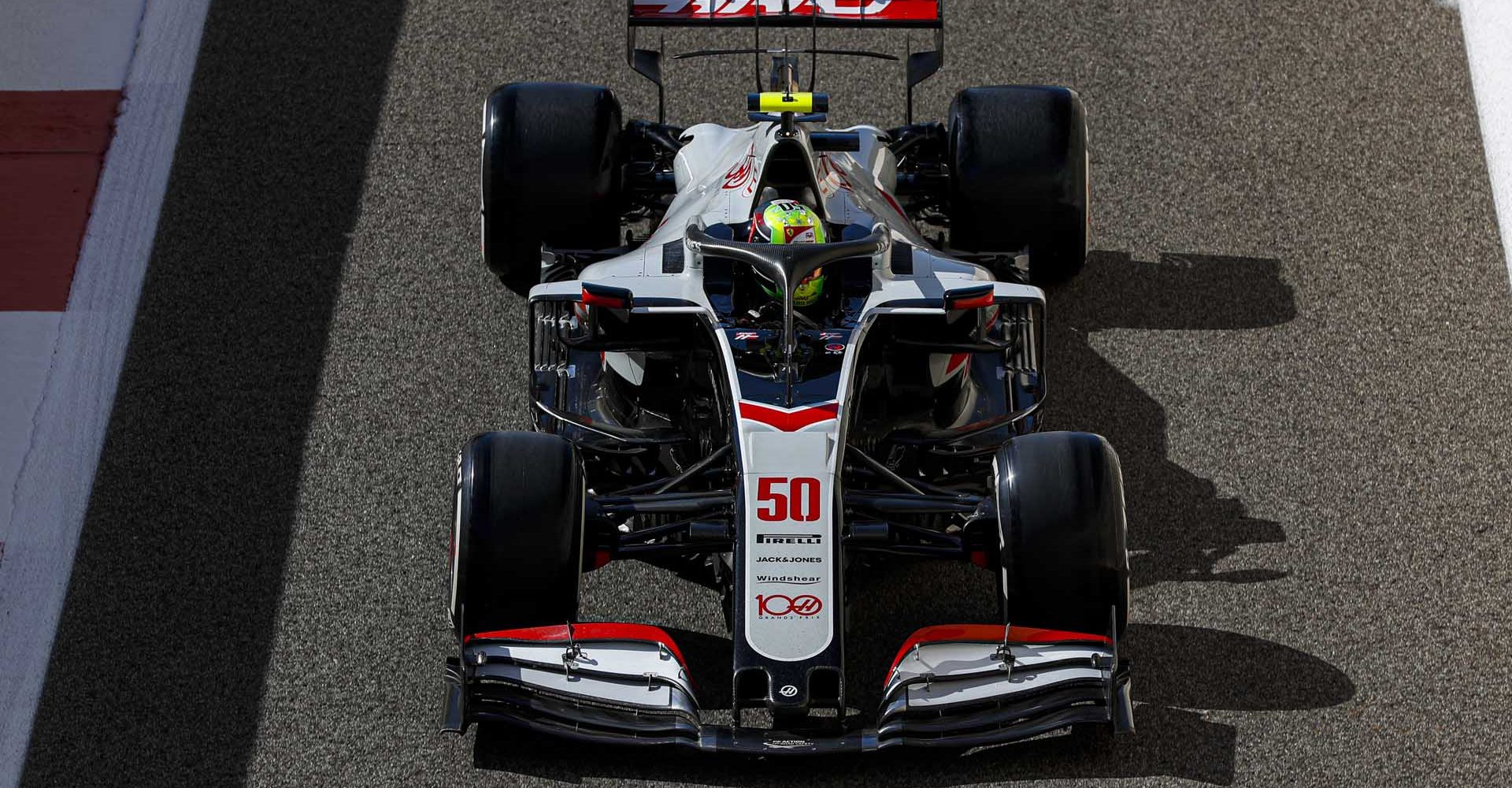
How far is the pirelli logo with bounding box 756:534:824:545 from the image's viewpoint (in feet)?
18.7

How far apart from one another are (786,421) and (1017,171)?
1.88 meters

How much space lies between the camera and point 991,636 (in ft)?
18.8

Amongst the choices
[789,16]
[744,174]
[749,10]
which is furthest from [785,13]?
[744,174]

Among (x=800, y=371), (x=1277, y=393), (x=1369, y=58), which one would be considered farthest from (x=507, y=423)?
(x=1369, y=58)

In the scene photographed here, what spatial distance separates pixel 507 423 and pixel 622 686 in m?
1.83

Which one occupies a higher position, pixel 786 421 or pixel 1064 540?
pixel 786 421

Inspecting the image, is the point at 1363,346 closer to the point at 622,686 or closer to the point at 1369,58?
the point at 1369,58

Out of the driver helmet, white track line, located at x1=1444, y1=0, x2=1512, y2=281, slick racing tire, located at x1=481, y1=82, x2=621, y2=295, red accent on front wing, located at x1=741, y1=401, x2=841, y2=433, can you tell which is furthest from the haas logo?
white track line, located at x1=1444, y1=0, x2=1512, y2=281

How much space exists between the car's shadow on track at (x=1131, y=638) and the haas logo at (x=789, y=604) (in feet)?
1.87

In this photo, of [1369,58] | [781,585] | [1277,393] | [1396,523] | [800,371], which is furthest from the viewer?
[1369,58]

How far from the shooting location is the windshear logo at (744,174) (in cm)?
681

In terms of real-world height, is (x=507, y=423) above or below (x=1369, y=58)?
below

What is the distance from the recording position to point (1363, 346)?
7.62 metres

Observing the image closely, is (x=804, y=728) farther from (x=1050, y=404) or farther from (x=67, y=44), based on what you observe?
(x=67, y=44)
